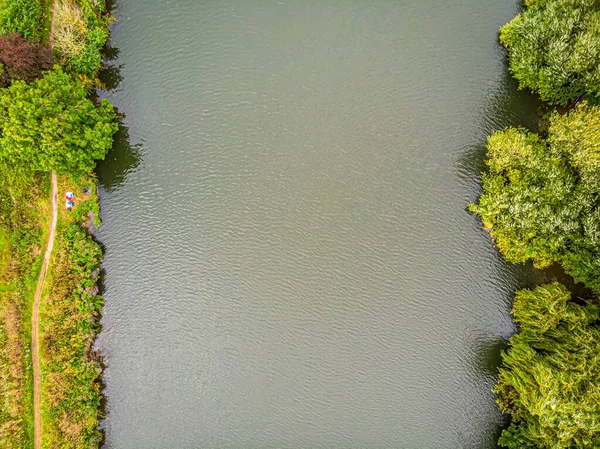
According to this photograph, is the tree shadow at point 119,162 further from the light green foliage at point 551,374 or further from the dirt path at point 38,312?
the light green foliage at point 551,374

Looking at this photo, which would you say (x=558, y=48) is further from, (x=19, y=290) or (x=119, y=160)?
(x=19, y=290)

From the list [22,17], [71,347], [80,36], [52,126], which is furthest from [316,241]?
[22,17]

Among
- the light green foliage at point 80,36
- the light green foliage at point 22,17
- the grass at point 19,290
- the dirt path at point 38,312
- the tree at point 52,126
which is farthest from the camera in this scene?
the dirt path at point 38,312

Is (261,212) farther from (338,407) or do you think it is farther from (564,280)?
(564,280)

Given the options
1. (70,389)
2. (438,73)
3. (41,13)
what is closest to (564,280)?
(438,73)

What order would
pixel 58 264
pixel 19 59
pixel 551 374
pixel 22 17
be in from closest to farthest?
1. pixel 19 59
2. pixel 551 374
3. pixel 22 17
4. pixel 58 264

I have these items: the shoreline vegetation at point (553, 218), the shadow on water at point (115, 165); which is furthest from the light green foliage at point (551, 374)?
the shadow on water at point (115, 165)
